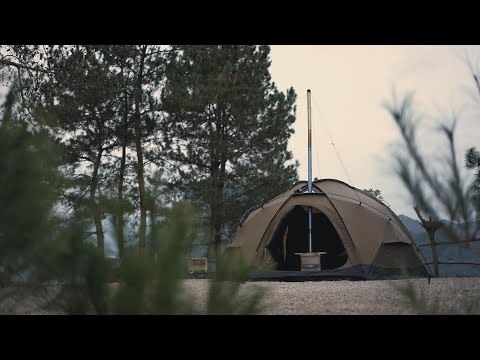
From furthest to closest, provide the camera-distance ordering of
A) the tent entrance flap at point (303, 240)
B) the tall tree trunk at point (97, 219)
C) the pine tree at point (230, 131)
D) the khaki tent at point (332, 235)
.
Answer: the pine tree at point (230, 131), the tent entrance flap at point (303, 240), the khaki tent at point (332, 235), the tall tree trunk at point (97, 219)

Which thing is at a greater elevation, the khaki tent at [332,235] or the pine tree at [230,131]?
the pine tree at [230,131]

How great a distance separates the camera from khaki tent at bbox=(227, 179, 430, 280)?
948cm

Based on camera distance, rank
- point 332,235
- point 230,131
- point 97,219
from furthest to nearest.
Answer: point 230,131 < point 332,235 < point 97,219

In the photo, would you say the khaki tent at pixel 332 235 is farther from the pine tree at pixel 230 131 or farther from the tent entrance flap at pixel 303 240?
the pine tree at pixel 230 131

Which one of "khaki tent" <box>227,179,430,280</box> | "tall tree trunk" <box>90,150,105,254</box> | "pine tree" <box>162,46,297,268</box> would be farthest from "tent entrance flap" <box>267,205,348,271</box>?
"tall tree trunk" <box>90,150,105,254</box>

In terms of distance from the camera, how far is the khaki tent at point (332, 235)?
373 inches

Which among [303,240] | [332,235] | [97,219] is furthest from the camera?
[303,240]

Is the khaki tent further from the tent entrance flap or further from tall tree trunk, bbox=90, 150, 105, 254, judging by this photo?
tall tree trunk, bbox=90, 150, 105, 254

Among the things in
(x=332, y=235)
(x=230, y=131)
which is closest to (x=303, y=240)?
(x=332, y=235)

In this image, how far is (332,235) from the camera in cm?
1123

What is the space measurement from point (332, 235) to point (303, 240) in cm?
56

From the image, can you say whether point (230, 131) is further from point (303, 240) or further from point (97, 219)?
point (97, 219)

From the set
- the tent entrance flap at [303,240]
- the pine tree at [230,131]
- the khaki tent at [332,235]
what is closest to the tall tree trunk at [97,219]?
the khaki tent at [332,235]
